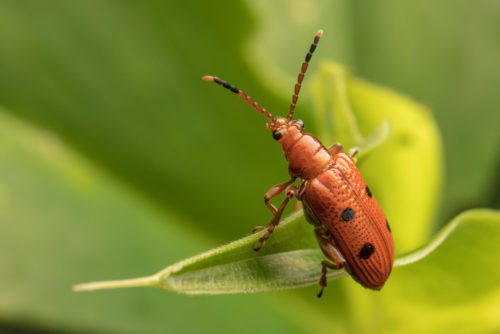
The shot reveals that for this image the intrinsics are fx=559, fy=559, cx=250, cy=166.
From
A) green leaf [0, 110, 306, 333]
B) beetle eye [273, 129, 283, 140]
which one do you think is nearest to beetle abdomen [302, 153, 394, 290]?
beetle eye [273, 129, 283, 140]

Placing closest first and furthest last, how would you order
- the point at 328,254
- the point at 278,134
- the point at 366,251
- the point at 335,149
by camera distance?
the point at 328,254 → the point at 366,251 → the point at 335,149 → the point at 278,134

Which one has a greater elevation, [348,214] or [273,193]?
[273,193]

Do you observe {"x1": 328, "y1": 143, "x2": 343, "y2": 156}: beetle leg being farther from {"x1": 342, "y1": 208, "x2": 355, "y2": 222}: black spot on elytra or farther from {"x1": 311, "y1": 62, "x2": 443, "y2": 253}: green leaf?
{"x1": 342, "y1": 208, "x2": 355, "y2": 222}: black spot on elytra

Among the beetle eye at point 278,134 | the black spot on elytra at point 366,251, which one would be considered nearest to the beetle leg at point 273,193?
the beetle eye at point 278,134

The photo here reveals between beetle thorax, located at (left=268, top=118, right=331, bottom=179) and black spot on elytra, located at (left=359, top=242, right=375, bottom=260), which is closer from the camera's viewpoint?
black spot on elytra, located at (left=359, top=242, right=375, bottom=260)

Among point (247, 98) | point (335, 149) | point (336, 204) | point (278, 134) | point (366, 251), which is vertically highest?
point (247, 98)

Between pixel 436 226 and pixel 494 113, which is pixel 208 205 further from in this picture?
pixel 494 113

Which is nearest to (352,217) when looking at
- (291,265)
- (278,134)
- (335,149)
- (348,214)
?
(348,214)

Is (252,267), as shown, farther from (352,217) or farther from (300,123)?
(300,123)

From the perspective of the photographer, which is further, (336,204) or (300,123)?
(300,123)

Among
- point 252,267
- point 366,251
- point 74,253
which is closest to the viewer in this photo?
point 252,267
